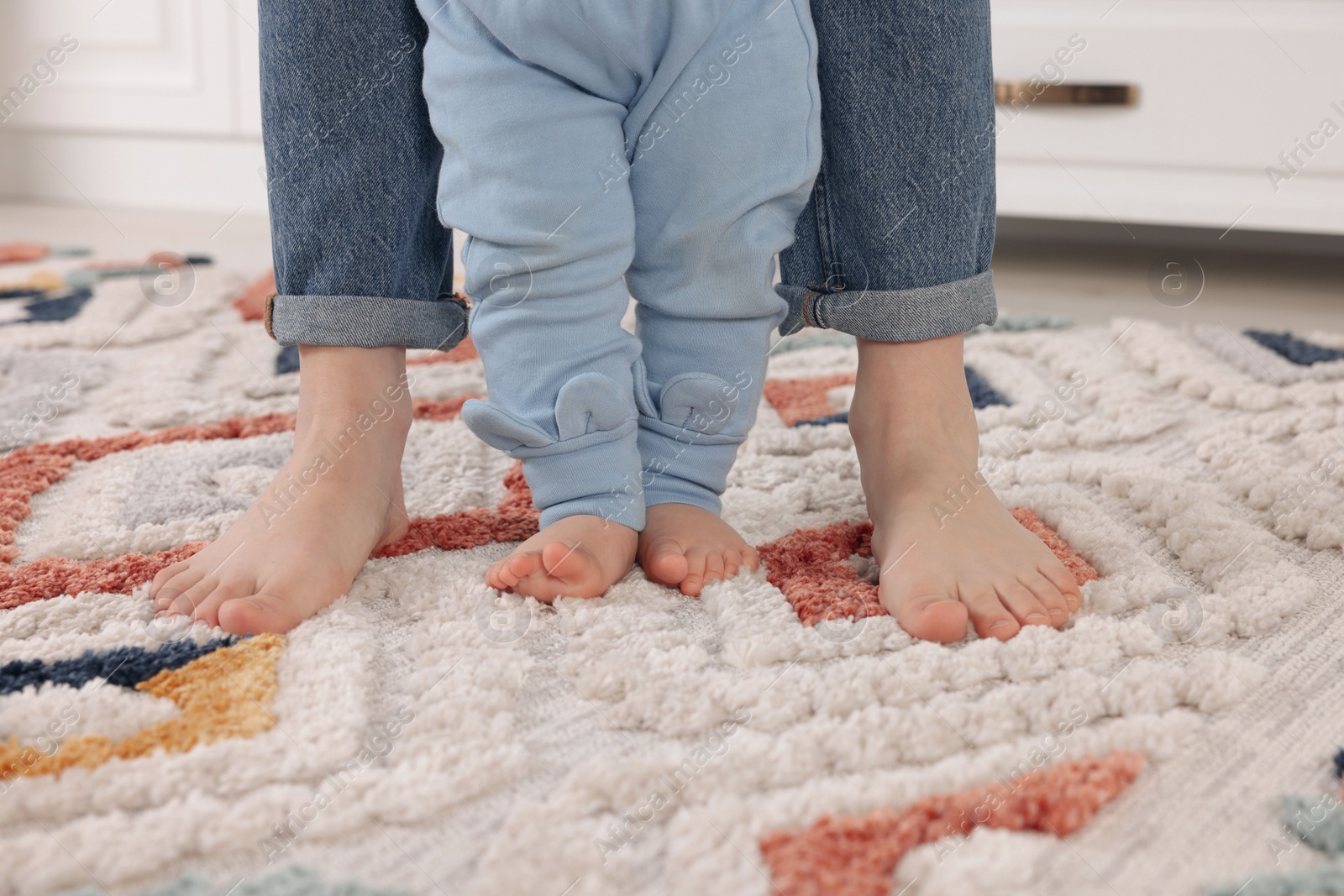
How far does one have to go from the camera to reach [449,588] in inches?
19.9

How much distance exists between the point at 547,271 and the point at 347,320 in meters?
0.12

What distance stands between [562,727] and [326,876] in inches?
4.1

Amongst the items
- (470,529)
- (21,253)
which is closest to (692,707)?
(470,529)

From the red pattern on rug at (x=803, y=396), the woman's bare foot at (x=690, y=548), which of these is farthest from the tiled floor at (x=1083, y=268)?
the woman's bare foot at (x=690, y=548)

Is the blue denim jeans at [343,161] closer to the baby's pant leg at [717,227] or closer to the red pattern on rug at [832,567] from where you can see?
the baby's pant leg at [717,227]

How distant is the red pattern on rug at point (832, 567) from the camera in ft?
1.59

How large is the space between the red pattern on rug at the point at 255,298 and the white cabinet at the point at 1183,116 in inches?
34.7

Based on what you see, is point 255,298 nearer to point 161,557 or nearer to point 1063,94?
point 161,557

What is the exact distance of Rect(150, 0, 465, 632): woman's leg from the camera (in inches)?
21.4

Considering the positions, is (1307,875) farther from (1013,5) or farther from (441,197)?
(1013,5)

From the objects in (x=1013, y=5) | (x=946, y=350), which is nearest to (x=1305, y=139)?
(x=1013, y=5)

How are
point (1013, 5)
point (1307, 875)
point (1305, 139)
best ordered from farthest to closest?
point (1013, 5), point (1305, 139), point (1307, 875)

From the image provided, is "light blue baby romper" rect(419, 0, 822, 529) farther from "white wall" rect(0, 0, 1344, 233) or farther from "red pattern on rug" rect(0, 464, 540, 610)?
"white wall" rect(0, 0, 1344, 233)

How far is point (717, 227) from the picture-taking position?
530mm
